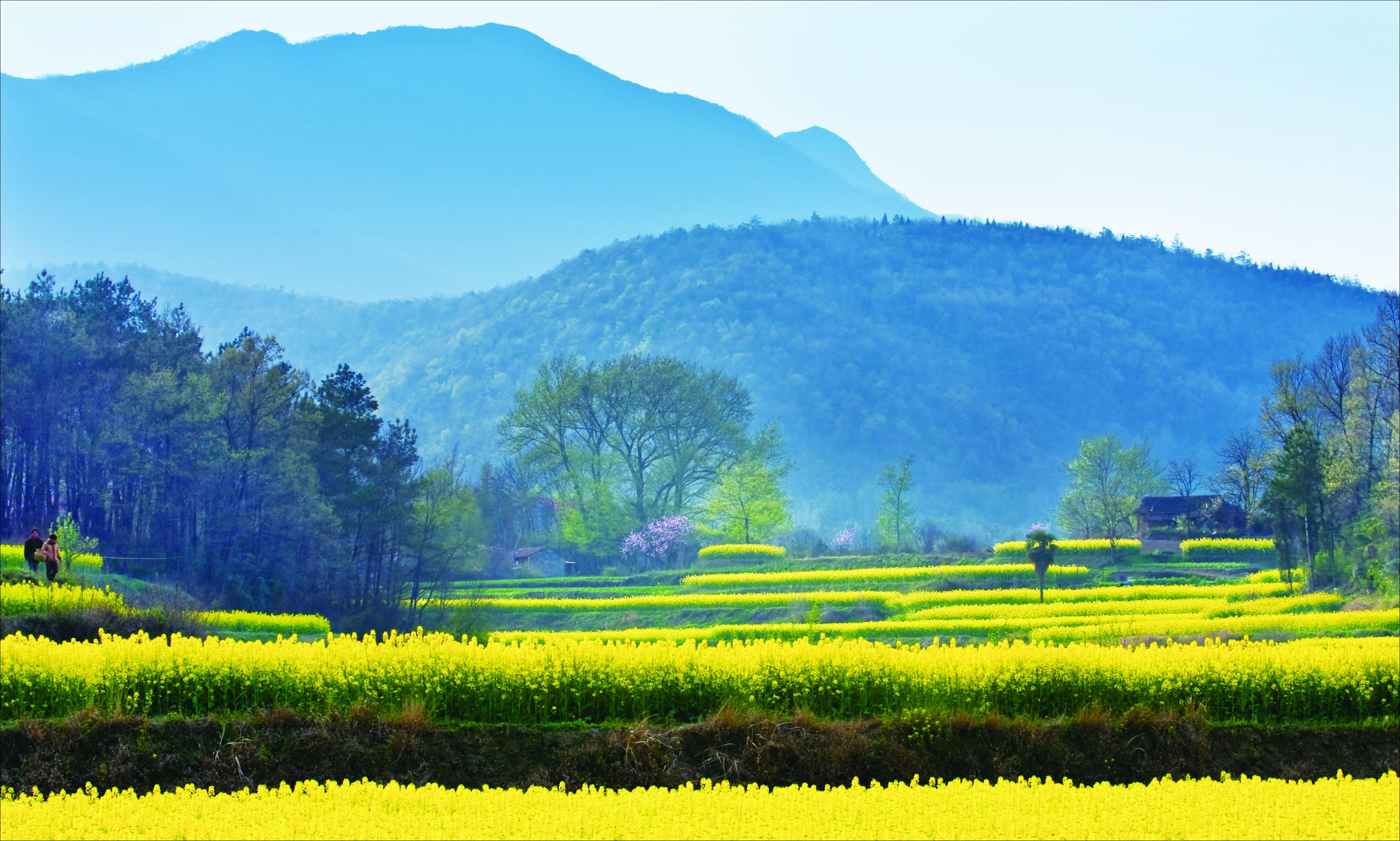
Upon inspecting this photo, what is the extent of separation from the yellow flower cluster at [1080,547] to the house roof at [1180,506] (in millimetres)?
12668

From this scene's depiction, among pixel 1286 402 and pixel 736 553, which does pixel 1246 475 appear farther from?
pixel 736 553

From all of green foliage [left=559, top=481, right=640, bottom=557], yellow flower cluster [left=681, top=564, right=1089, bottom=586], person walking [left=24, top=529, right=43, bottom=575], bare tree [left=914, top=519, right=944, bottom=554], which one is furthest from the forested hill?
person walking [left=24, top=529, right=43, bottom=575]

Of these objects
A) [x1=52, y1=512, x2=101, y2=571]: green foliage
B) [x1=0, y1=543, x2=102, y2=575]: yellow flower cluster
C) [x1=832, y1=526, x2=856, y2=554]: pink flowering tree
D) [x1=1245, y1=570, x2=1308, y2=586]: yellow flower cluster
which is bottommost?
[x1=1245, y1=570, x2=1308, y2=586]: yellow flower cluster

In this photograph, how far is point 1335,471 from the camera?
4628 centimetres

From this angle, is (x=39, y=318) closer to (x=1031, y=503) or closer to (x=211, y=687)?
(x=211, y=687)

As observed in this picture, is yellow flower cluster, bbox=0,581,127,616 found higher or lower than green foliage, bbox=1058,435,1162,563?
lower

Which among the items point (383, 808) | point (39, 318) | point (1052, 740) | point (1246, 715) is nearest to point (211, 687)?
point (383, 808)

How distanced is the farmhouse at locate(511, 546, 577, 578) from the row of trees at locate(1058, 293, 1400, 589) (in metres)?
34.8

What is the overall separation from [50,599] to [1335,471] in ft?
147

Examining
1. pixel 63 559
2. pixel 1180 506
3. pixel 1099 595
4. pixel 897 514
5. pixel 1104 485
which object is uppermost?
pixel 1104 485

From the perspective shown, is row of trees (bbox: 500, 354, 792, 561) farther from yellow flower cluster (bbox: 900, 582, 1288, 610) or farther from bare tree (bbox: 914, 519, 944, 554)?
yellow flower cluster (bbox: 900, 582, 1288, 610)

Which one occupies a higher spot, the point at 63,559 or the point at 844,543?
the point at 63,559

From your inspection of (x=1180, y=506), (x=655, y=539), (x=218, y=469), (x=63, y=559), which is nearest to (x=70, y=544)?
(x=63, y=559)

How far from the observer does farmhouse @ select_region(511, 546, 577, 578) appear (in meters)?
75.5
